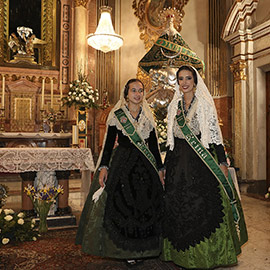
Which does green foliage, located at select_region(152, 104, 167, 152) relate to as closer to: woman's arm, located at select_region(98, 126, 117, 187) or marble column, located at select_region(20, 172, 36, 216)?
woman's arm, located at select_region(98, 126, 117, 187)

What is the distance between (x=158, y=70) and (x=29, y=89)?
4141 millimetres

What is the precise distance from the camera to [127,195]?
300 cm

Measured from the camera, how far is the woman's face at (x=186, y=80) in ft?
9.71

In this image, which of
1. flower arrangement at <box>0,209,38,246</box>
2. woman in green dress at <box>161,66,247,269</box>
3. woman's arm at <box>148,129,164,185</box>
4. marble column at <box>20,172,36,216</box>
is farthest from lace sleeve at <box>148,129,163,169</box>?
marble column at <box>20,172,36,216</box>

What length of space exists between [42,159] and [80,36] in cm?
571

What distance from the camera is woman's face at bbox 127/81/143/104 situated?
10.4 feet

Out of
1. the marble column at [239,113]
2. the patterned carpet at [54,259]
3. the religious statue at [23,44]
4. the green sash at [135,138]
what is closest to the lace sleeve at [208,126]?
the green sash at [135,138]

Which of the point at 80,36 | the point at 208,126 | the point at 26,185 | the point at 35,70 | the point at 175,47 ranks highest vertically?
the point at 80,36

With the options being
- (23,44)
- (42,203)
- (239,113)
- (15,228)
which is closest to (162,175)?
(42,203)

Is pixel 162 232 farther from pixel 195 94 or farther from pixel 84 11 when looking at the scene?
pixel 84 11

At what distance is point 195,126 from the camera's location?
295 centimetres

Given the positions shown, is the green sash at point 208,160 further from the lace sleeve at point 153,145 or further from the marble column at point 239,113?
the marble column at point 239,113

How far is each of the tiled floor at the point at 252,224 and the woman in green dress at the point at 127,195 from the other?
3.48 ft

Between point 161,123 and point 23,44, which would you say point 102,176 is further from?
point 23,44
